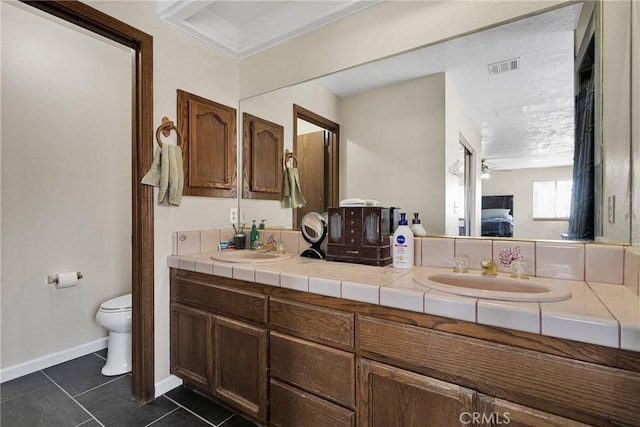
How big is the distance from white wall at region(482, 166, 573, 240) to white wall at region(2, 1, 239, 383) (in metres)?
1.74

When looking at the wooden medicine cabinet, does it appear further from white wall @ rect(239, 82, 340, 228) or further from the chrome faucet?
the chrome faucet

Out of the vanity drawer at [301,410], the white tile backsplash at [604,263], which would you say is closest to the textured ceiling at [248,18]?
the white tile backsplash at [604,263]

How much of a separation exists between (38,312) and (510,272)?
9.70 feet

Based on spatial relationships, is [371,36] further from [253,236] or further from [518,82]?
[253,236]

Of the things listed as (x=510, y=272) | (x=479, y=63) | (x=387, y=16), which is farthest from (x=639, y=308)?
(x=387, y=16)

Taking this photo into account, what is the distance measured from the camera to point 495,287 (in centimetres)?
123

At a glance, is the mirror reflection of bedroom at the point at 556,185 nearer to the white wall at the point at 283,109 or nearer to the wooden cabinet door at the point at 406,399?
the wooden cabinet door at the point at 406,399

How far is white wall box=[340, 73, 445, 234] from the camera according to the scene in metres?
1.57

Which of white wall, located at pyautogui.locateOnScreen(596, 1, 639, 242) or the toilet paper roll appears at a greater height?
white wall, located at pyautogui.locateOnScreen(596, 1, 639, 242)

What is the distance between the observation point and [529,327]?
796 millimetres

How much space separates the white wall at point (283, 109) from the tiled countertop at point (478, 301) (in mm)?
743

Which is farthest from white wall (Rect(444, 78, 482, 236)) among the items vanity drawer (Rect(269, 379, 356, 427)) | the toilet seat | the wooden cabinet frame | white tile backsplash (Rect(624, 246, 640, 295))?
the toilet seat

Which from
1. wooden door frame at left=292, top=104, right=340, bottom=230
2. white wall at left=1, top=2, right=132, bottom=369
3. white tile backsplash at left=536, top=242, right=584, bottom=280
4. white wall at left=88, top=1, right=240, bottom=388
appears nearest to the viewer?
white tile backsplash at left=536, top=242, right=584, bottom=280

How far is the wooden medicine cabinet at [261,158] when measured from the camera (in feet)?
7.23
